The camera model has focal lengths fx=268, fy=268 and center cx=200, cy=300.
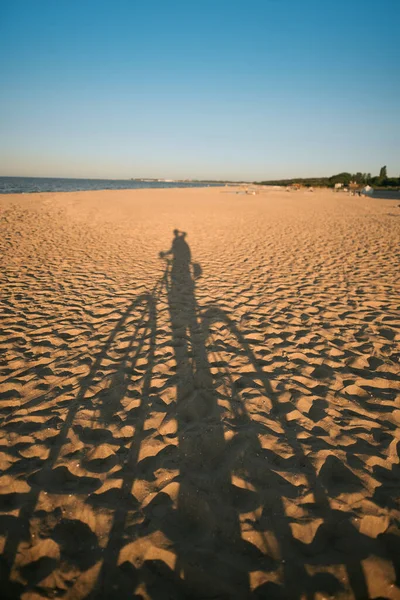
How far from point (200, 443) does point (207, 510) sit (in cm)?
60

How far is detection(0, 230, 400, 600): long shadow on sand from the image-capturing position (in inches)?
68.2

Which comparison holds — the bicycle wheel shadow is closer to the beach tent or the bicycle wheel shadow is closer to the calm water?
the calm water

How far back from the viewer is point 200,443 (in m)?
2.65

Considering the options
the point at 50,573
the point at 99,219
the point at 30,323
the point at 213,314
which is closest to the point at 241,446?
the point at 50,573

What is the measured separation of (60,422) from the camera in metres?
2.91

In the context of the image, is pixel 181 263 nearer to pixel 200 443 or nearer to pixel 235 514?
pixel 200 443

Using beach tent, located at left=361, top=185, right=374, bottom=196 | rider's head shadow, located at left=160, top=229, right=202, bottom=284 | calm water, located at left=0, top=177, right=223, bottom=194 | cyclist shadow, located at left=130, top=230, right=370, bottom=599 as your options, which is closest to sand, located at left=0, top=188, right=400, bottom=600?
cyclist shadow, located at left=130, top=230, right=370, bottom=599

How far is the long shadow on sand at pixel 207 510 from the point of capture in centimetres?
173

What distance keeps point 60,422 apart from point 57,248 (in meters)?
8.66

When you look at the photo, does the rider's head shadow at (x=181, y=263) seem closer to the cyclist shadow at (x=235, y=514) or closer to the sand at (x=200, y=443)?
the sand at (x=200, y=443)

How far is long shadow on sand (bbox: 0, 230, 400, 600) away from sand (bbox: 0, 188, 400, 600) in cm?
1

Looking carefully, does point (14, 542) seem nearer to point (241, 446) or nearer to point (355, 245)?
point (241, 446)

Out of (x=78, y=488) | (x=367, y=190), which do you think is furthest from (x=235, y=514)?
(x=367, y=190)

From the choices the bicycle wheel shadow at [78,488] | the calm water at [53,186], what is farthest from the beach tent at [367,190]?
the bicycle wheel shadow at [78,488]
